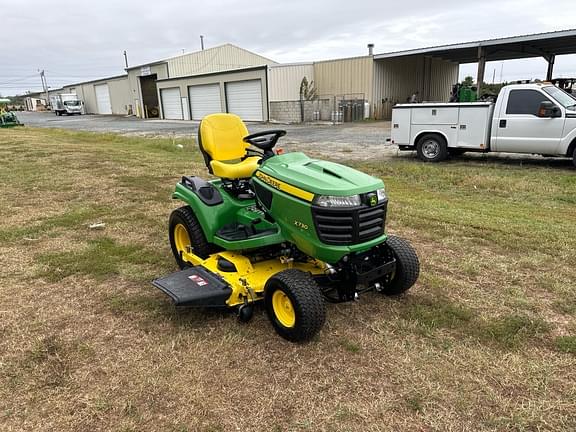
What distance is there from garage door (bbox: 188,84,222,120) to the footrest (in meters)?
28.9

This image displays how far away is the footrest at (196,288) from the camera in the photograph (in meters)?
3.07

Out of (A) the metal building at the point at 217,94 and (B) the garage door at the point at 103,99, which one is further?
(B) the garage door at the point at 103,99

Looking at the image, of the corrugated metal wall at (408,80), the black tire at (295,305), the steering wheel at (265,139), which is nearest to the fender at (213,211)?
the steering wheel at (265,139)

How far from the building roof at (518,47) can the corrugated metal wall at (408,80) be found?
173cm

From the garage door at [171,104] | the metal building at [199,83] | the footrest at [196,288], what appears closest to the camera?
the footrest at [196,288]

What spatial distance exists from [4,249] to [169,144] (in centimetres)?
1002

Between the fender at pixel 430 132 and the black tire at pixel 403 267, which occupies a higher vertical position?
the fender at pixel 430 132

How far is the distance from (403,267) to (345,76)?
1017 inches

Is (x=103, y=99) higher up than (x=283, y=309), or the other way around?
(x=103, y=99)

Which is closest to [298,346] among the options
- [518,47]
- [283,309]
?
[283,309]

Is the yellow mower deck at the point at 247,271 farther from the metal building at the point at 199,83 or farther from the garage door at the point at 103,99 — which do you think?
the garage door at the point at 103,99

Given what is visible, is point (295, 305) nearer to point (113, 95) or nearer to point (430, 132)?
point (430, 132)

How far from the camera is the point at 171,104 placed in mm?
36062

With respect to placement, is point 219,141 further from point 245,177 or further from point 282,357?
point 282,357
